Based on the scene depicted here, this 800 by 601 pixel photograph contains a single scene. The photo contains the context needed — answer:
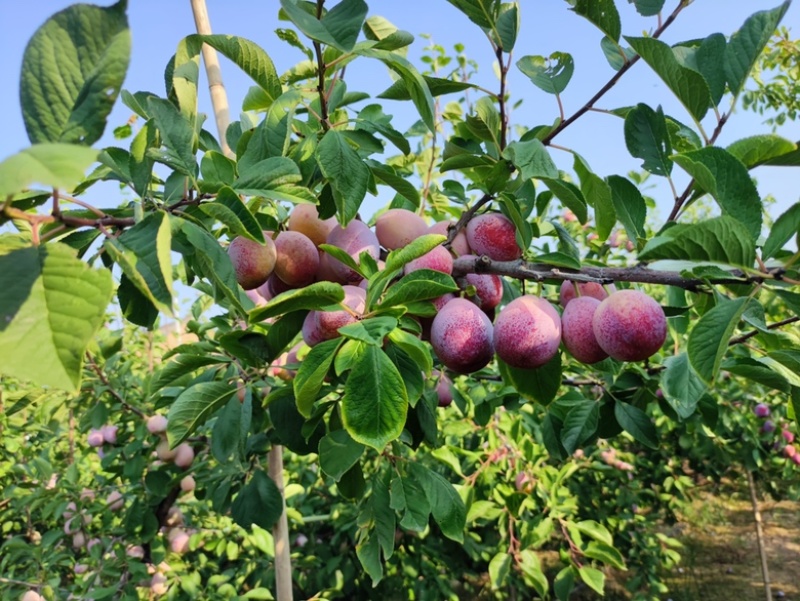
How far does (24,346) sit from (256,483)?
0.99 metres

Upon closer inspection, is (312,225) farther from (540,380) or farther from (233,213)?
(540,380)

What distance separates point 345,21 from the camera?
26.0 inches

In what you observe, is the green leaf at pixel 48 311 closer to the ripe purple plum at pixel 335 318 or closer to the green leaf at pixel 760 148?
the ripe purple plum at pixel 335 318

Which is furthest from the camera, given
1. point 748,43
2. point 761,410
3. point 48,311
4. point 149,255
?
point 761,410

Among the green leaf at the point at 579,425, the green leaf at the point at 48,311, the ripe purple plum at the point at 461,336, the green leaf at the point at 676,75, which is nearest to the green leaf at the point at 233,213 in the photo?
the green leaf at the point at 48,311

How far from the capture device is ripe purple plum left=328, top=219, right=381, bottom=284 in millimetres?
820

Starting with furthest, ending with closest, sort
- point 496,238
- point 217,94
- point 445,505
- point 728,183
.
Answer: point 217,94 < point 445,505 < point 496,238 < point 728,183

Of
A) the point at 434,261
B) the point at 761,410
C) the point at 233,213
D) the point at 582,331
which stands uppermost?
the point at 233,213

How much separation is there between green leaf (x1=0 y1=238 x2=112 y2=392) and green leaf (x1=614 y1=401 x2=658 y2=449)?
3.36 ft

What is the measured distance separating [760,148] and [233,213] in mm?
608

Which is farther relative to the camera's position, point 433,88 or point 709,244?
point 433,88

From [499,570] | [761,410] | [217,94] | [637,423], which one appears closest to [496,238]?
[637,423]

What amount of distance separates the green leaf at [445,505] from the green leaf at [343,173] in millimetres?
644

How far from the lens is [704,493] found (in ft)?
18.8
